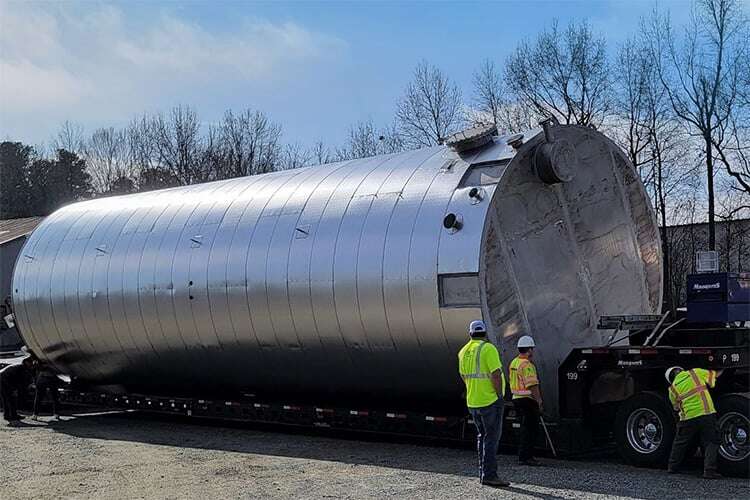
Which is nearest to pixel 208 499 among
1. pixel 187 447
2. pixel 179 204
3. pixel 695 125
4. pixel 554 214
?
pixel 187 447

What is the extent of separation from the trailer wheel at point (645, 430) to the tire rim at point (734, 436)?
1.97 feet

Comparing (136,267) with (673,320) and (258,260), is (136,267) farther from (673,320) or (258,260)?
(673,320)

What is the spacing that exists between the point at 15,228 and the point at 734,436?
47064 mm

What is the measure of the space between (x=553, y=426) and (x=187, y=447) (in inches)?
236

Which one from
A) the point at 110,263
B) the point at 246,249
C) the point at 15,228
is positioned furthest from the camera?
the point at 15,228

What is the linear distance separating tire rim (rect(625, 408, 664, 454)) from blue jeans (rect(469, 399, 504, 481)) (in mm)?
1990

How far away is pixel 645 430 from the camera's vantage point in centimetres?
1191

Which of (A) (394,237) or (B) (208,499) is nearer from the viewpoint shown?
(B) (208,499)

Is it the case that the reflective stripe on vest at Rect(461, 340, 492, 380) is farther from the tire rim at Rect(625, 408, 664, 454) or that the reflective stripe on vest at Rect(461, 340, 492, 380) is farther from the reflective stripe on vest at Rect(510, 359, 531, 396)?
the tire rim at Rect(625, 408, 664, 454)

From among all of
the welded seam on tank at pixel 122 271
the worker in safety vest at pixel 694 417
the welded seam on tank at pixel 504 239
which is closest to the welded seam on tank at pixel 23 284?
the welded seam on tank at pixel 122 271

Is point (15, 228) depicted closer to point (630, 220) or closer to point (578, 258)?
point (630, 220)

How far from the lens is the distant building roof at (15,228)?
47156 mm

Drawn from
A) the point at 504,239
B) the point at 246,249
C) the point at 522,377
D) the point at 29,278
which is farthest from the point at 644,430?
the point at 29,278

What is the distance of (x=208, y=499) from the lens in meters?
10.7
